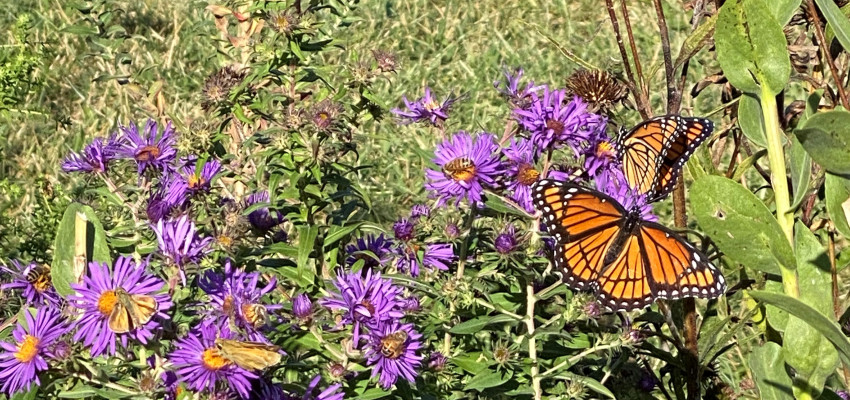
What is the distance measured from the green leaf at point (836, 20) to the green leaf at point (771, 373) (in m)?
0.29

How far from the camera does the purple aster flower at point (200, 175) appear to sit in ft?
5.20

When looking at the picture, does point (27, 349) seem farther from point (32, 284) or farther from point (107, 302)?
point (32, 284)

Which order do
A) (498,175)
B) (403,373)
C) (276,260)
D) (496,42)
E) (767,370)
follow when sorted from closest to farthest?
(767,370), (403,373), (498,175), (276,260), (496,42)

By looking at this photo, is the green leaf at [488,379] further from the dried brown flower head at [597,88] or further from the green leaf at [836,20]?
the green leaf at [836,20]

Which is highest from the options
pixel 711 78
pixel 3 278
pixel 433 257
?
pixel 711 78

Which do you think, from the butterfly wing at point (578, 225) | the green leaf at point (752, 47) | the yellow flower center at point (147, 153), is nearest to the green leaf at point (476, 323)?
the butterfly wing at point (578, 225)

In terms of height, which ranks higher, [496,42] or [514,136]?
[496,42]

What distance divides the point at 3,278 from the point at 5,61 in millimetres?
910

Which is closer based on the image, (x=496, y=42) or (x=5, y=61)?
(x=5, y=61)

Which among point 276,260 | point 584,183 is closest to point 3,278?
point 276,260

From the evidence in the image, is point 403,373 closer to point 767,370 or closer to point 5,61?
point 767,370

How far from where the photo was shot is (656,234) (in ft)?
5.27

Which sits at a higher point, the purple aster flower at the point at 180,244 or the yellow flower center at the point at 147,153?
the yellow flower center at the point at 147,153

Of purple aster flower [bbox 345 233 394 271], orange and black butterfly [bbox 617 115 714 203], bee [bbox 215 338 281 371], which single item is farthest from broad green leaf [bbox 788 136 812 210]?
purple aster flower [bbox 345 233 394 271]
